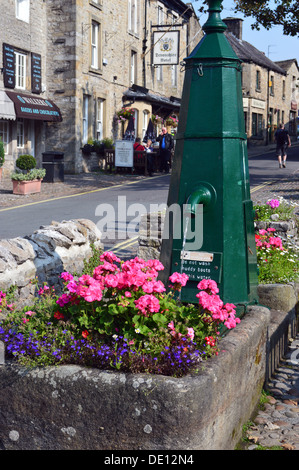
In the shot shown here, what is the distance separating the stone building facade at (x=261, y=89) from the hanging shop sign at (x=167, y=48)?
18984mm

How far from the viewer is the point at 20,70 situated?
23859mm

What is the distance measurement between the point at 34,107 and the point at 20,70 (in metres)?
1.77

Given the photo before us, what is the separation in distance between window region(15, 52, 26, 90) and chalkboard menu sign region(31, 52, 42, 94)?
0.32 meters

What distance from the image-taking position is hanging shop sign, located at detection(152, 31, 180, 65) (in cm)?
2817

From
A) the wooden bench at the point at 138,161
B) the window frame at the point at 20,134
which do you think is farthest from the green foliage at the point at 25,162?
the wooden bench at the point at 138,161

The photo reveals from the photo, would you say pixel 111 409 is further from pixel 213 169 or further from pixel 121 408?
pixel 213 169

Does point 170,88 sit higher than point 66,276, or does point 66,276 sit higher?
point 170,88

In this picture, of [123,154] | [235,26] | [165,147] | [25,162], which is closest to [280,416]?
[25,162]

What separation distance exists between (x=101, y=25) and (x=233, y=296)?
24.9 m

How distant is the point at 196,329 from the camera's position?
3.61 metres

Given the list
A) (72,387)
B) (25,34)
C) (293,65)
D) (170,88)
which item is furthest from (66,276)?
(293,65)

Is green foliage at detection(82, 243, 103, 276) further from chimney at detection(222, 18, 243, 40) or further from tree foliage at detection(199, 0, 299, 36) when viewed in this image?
chimney at detection(222, 18, 243, 40)

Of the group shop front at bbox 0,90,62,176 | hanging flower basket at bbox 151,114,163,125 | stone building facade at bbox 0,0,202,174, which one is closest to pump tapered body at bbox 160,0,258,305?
stone building facade at bbox 0,0,202,174
